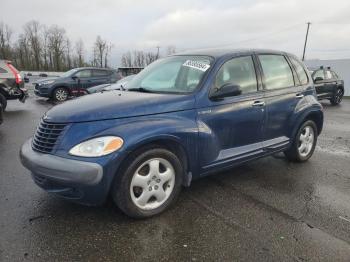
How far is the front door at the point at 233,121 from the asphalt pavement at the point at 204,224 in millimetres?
489

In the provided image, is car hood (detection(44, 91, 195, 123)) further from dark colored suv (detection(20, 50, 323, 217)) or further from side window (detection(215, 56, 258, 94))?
side window (detection(215, 56, 258, 94))

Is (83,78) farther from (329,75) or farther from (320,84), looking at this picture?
(329,75)

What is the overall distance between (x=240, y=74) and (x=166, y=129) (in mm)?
1506

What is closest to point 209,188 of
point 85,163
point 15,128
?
point 85,163

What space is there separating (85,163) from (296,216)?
2250 mm

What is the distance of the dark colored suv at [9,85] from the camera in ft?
34.7

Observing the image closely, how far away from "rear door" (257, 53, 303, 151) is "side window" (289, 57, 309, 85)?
0.48 ft

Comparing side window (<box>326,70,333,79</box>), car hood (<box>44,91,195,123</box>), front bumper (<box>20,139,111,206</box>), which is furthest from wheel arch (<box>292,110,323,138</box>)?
side window (<box>326,70,333,79</box>)

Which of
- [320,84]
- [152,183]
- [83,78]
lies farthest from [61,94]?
[152,183]

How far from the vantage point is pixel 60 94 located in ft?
49.2

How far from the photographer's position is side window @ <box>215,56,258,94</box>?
4055 millimetres

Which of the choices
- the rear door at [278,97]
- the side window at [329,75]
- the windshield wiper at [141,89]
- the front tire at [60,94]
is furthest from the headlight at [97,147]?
the side window at [329,75]

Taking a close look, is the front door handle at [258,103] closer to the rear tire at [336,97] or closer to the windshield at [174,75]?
the windshield at [174,75]

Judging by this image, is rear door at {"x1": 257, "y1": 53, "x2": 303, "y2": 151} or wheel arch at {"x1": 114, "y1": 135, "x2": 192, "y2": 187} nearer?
wheel arch at {"x1": 114, "y1": 135, "x2": 192, "y2": 187}
